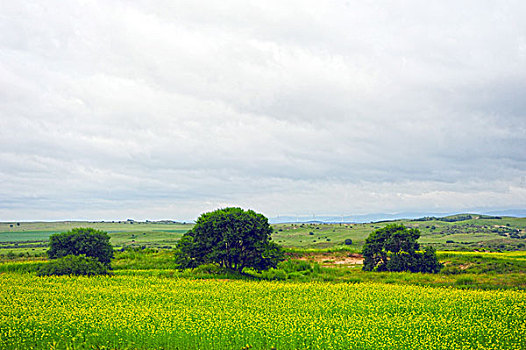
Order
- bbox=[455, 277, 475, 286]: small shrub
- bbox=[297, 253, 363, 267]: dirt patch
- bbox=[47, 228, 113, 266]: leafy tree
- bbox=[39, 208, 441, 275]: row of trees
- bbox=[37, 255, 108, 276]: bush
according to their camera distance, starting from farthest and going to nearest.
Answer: bbox=[297, 253, 363, 267]: dirt patch, bbox=[47, 228, 113, 266]: leafy tree, bbox=[39, 208, 441, 275]: row of trees, bbox=[37, 255, 108, 276]: bush, bbox=[455, 277, 475, 286]: small shrub

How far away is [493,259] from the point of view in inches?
2093

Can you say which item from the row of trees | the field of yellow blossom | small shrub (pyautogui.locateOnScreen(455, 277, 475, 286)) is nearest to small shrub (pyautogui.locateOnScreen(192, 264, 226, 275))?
the row of trees

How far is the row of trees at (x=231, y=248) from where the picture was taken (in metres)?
41.9

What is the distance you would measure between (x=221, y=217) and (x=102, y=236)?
618 inches

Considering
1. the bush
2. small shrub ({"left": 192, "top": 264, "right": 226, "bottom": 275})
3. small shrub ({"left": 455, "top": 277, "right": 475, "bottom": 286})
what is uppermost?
the bush

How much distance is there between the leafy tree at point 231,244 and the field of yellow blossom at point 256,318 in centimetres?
995

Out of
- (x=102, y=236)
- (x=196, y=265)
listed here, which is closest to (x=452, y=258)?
(x=196, y=265)

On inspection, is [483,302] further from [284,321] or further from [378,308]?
[284,321]

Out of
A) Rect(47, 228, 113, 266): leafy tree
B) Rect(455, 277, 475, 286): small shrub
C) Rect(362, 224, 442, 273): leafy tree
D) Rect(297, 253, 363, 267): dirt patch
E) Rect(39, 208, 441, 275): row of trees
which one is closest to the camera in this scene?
Rect(455, 277, 475, 286): small shrub

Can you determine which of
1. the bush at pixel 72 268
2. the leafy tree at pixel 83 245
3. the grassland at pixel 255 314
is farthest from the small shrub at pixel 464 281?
the leafy tree at pixel 83 245

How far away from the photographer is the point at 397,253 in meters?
46.8

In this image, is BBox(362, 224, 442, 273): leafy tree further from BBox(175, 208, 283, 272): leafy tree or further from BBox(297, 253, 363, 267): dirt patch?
BBox(175, 208, 283, 272): leafy tree

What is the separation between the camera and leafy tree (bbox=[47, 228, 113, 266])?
46.8 meters

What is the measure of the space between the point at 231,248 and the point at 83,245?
702 inches
